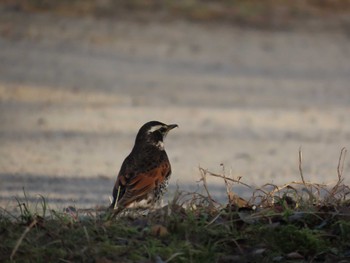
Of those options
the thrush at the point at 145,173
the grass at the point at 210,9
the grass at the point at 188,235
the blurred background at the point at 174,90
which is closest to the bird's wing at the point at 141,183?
the thrush at the point at 145,173

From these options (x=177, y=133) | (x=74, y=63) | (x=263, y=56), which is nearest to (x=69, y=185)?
(x=177, y=133)

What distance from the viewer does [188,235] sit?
6.59 metres

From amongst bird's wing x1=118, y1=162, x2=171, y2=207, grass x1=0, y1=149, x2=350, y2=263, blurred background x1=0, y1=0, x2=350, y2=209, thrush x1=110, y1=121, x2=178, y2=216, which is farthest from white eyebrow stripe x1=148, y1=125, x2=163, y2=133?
grass x1=0, y1=149, x2=350, y2=263

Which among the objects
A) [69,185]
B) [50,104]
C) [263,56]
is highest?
[263,56]

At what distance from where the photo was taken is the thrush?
26.0 ft

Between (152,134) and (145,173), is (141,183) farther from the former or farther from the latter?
(152,134)

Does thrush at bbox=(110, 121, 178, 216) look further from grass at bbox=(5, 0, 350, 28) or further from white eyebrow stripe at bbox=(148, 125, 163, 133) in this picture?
grass at bbox=(5, 0, 350, 28)

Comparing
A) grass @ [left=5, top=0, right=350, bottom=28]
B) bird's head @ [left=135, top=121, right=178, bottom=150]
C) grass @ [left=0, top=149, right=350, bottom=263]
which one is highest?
grass @ [left=5, top=0, right=350, bottom=28]

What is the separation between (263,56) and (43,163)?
7.73 meters

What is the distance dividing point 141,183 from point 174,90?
774 cm

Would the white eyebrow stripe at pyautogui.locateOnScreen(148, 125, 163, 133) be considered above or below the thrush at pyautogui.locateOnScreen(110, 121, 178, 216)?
above

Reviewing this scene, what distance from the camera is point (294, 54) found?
18.5 meters

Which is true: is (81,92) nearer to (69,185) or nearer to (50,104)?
(50,104)

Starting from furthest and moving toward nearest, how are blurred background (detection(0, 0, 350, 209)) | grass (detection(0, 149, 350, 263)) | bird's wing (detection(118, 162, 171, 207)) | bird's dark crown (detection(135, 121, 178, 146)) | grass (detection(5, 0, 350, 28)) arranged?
grass (detection(5, 0, 350, 28)) < blurred background (detection(0, 0, 350, 209)) < bird's dark crown (detection(135, 121, 178, 146)) < bird's wing (detection(118, 162, 171, 207)) < grass (detection(0, 149, 350, 263))
